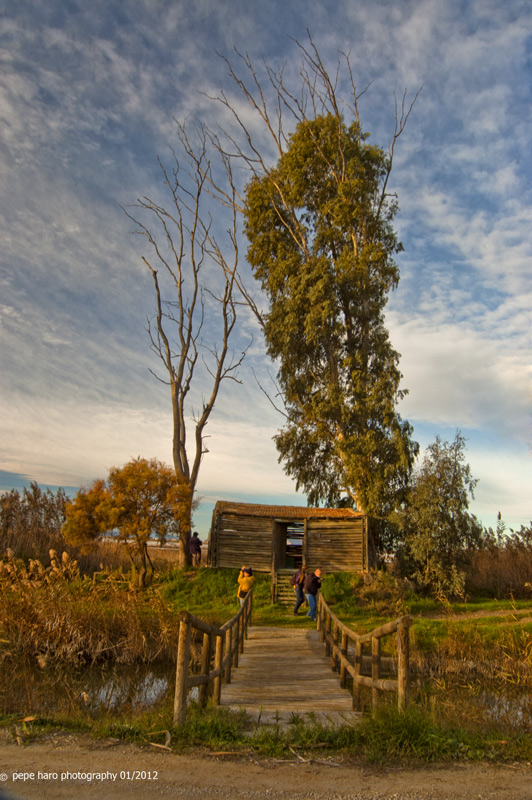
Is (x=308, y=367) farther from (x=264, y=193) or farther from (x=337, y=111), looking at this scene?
(x=337, y=111)

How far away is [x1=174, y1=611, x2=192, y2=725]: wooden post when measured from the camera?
6.12 metres

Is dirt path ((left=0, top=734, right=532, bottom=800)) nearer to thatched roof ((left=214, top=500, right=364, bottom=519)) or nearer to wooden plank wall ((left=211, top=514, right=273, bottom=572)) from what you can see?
wooden plank wall ((left=211, top=514, right=273, bottom=572))

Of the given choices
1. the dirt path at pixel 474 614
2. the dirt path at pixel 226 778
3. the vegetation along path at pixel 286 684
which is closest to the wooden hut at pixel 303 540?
the dirt path at pixel 474 614

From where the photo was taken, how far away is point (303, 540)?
25.1 metres

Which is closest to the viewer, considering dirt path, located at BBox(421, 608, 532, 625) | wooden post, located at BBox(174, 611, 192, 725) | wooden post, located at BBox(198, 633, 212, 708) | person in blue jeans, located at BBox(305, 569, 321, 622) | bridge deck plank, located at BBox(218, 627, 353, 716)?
wooden post, located at BBox(174, 611, 192, 725)

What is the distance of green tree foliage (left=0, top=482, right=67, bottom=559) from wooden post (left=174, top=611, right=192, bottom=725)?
2076 centimetres

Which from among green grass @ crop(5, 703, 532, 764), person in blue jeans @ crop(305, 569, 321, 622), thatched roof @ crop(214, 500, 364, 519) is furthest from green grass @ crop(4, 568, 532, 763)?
thatched roof @ crop(214, 500, 364, 519)

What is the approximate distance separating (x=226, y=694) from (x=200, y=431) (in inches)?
855

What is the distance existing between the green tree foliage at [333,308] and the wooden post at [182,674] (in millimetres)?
17954

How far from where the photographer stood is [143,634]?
13398 millimetres

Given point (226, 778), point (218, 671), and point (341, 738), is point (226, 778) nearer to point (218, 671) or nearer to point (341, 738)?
point (341, 738)

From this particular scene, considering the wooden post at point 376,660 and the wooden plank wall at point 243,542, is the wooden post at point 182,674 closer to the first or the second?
the wooden post at point 376,660

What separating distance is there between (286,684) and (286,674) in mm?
807

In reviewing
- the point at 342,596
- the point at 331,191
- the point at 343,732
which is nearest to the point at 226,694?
the point at 343,732
